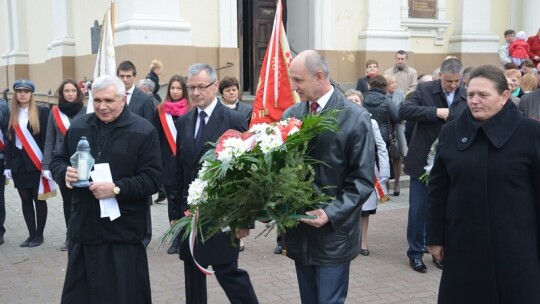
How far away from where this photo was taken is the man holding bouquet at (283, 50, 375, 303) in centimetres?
378

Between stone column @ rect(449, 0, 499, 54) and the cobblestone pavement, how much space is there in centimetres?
900

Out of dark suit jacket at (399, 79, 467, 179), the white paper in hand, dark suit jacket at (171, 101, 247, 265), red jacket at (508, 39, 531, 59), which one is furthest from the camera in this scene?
red jacket at (508, 39, 531, 59)

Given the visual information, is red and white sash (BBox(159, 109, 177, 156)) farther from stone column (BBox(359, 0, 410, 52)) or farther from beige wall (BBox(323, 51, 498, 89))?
stone column (BBox(359, 0, 410, 52))

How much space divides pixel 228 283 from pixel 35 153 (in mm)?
3763

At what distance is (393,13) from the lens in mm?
15008

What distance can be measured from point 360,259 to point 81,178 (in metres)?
3.79

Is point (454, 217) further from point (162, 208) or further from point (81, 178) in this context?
point (162, 208)

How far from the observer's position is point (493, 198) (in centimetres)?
361

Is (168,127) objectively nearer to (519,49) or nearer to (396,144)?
(396,144)

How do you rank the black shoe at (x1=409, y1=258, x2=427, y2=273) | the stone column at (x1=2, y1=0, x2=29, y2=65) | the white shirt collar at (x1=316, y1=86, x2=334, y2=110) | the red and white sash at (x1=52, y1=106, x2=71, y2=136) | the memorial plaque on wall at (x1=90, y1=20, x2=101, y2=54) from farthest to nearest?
the stone column at (x1=2, y1=0, x2=29, y2=65) → the memorial plaque on wall at (x1=90, y1=20, x2=101, y2=54) → the red and white sash at (x1=52, y1=106, x2=71, y2=136) → the black shoe at (x1=409, y1=258, x2=427, y2=273) → the white shirt collar at (x1=316, y1=86, x2=334, y2=110)

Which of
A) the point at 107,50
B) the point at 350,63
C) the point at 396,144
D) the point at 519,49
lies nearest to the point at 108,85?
the point at 107,50

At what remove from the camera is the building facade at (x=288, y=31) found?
42.1 feet

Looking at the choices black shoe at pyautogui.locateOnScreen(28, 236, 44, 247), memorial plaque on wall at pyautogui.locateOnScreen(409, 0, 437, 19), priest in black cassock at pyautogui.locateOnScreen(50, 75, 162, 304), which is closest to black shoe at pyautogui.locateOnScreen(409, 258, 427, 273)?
priest in black cassock at pyautogui.locateOnScreen(50, 75, 162, 304)

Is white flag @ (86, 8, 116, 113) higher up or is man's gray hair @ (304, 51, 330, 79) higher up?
white flag @ (86, 8, 116, 113)
